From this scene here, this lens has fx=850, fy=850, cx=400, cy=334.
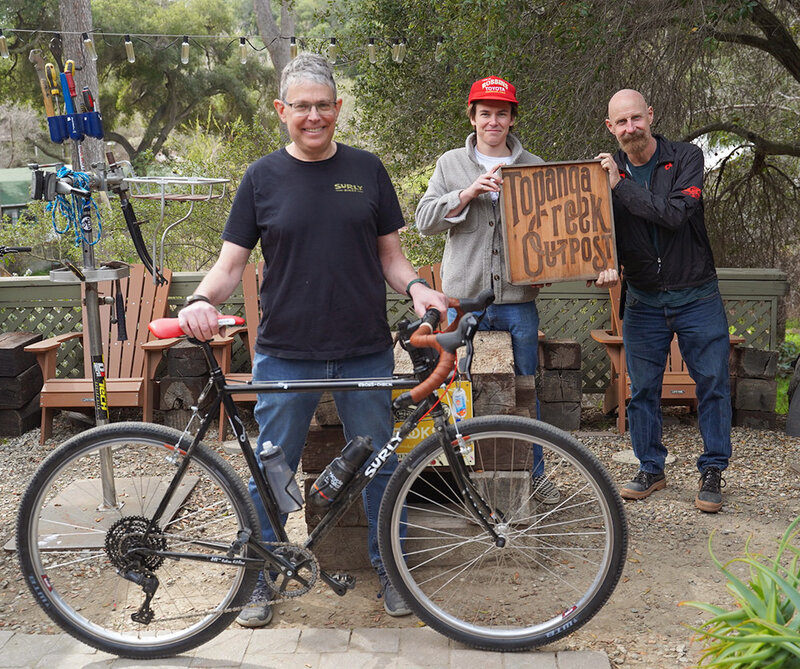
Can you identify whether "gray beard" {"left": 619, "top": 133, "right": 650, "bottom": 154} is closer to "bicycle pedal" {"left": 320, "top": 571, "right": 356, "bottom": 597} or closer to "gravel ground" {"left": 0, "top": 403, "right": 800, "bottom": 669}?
"gravel ground" {"left": 0, "top": 403, "right": 800, "bottom": 669}

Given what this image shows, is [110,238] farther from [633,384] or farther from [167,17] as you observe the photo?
[167,17]

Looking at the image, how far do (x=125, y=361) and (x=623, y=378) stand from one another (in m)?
3.54

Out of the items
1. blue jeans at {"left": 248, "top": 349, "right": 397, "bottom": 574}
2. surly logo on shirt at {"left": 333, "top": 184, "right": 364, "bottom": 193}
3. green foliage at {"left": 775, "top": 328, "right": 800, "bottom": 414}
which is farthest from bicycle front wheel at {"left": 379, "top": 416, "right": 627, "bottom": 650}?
green foliage at {"left": 775, "top": 328, "right": 800, "bottom": 414}

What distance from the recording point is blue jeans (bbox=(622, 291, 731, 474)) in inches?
162

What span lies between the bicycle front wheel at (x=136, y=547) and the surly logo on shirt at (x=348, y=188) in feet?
3.22

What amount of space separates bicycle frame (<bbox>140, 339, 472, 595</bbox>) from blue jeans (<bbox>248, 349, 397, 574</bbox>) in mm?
110

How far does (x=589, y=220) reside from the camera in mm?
3854

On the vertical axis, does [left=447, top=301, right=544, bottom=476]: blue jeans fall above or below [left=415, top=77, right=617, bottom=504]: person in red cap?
below

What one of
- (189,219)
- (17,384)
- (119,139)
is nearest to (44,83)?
(17,384)

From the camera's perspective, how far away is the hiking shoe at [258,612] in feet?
10.2

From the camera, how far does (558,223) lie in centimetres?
384

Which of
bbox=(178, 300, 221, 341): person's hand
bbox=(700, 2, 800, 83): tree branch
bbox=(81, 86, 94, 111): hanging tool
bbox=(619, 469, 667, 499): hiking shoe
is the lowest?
bbox=(619, 469, 667, 499): hiking shoe

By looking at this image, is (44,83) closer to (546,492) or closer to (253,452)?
(253,452)

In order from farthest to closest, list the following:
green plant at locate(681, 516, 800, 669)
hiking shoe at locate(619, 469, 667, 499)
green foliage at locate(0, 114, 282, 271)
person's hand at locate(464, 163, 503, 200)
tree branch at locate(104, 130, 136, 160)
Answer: tree branch at locate(104, 130, 136, 160) < green foliage at locate(0, 114, 282, 271) < hiking shoe at locate(619, 469, 667, 499) < person's hand at locate(464, 163, 503, 200) < green plant at locate(681, 516, 800, 669)
